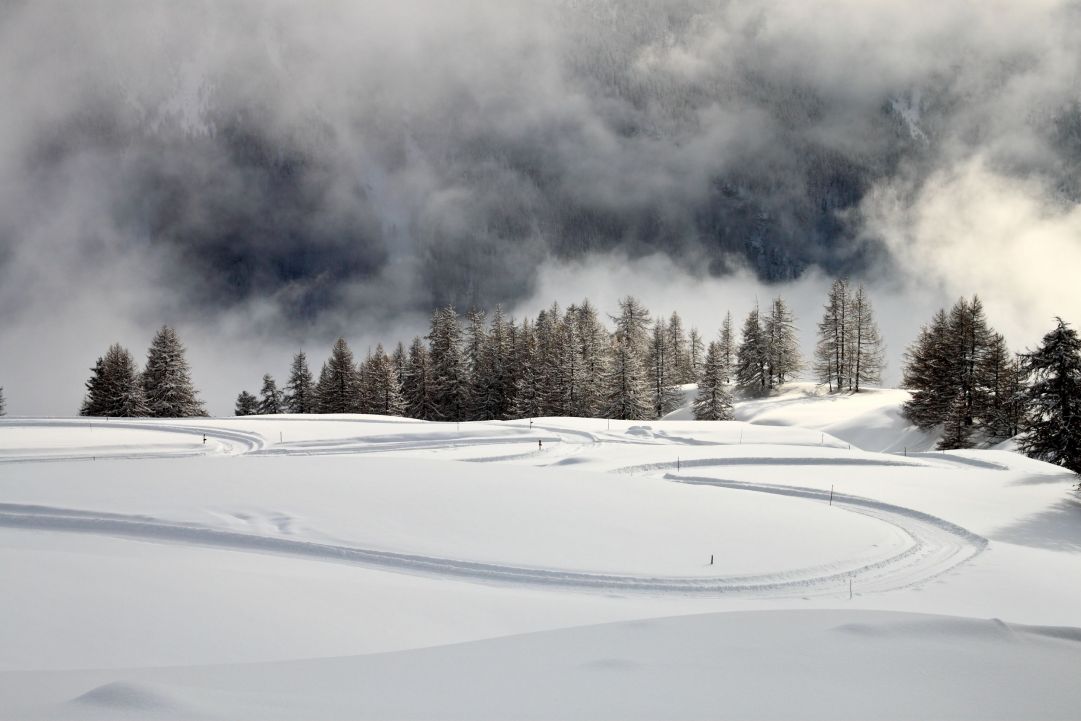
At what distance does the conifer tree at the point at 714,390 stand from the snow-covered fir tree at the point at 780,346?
12.9 m

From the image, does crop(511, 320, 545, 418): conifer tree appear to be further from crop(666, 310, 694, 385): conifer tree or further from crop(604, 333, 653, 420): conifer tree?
crop(666, 310, 694, 385): conifer tree

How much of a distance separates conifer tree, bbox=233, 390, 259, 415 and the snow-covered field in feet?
195

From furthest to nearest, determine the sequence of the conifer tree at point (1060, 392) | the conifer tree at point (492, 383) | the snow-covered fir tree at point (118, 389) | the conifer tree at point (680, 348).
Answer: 1. the conifer tree at point (680, 348)
2. the conifer tree at point (492, 383)
3. the snow-covered fir tree at point (118, 389)
4. the conifer tree at point (1060, 392)

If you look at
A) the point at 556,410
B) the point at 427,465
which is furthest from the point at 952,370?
the point at 427,465

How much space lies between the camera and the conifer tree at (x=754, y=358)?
211 feet

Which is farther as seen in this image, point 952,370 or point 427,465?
point 952,370

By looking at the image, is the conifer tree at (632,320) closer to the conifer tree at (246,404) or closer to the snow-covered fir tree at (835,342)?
the snow-covered fir tree at (835,342)

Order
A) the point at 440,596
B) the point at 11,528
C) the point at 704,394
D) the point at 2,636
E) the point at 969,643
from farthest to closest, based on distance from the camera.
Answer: the point at 704,394 < the point at 11,528 < the point at 440,596 < the point at 969,643 < the point at 2,636

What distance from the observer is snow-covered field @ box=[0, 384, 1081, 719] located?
5.48m

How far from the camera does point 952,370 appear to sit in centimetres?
4184

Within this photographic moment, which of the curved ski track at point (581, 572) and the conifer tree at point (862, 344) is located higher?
the conifer tree at point (862, 344)

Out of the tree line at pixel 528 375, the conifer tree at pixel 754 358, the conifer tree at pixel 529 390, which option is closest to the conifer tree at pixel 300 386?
the tree line at pixel 528 375

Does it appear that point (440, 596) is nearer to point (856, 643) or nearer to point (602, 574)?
point (602, 574)

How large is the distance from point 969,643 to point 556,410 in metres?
48.5
